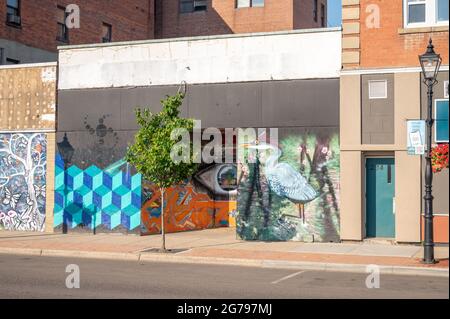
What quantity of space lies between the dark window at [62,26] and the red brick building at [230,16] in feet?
28.1

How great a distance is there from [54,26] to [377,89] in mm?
17685

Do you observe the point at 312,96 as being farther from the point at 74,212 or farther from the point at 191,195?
the point at 74,212

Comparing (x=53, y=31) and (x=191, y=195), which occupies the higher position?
(x=53, y=31)

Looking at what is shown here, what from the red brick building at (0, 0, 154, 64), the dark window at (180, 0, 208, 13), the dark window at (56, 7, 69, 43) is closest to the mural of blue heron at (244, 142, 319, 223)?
the red brick building at (0, 0, 154, 64)

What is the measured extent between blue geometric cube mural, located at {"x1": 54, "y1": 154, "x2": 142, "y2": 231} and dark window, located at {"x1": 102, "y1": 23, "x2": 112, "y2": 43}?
13.7 metres

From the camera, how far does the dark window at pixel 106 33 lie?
33.7m

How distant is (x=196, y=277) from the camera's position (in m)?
13.0

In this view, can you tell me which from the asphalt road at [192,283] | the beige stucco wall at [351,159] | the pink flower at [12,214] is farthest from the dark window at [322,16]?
the asphalt road at [192,283]

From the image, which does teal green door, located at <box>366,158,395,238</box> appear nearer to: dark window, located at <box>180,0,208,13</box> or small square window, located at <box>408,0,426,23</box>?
small square window, located at <box>408,0,426,23</box>

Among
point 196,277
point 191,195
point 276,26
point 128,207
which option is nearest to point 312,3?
point 276,26

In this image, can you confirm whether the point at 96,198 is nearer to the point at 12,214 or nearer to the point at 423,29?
A: the point at 12,214

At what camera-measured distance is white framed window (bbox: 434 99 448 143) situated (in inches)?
682

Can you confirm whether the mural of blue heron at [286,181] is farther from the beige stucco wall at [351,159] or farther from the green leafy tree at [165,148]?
the green leafy tree at [165,148]

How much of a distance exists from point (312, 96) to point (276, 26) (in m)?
18.7
